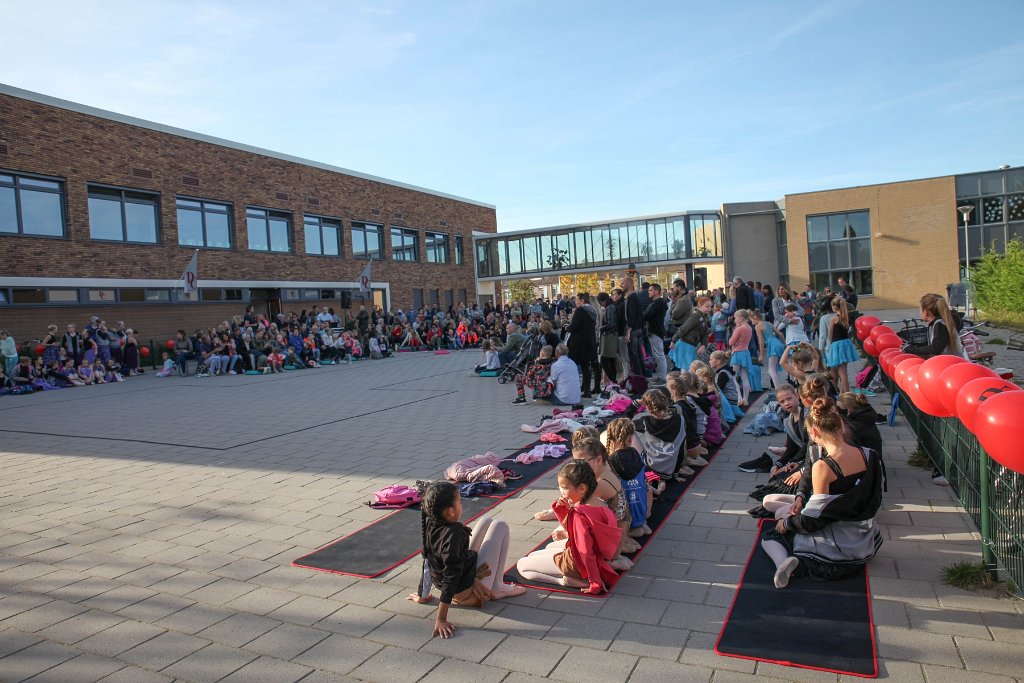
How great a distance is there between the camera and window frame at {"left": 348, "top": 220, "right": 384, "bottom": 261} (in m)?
33.4

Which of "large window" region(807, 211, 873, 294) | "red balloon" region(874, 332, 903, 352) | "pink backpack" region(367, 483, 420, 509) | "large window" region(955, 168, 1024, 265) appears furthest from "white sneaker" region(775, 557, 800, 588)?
"large window" region(955, 168, 1024, 265)

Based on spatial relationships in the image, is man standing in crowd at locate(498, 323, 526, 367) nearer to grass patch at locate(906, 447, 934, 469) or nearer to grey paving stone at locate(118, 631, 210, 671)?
grass patch at locate(906, 447, 934, 469)

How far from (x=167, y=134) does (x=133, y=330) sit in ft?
23.7

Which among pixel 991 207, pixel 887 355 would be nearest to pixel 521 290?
pixel 991 207

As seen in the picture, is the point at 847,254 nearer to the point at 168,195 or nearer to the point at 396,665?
the point at 168,195

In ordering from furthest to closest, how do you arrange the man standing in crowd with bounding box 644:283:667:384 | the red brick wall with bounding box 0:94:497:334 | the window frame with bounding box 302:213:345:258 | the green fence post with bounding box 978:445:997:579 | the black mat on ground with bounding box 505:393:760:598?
1. the window frame with bounding box 302:213:345:258
2. the red brick wall with bounding box 0:94:497:334
3. the man standing in crowd with bounding box 644:283:667:384
4. the black mat on ground with bounding box 505:393:760:598
5. the green fence post with bounding box 978:445:997:579

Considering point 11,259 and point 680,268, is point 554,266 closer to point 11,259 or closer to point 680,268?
point 680,268

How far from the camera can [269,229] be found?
28.8 metres

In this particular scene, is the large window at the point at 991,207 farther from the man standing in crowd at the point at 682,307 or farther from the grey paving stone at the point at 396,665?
the grey paving stone at the point at 396,665

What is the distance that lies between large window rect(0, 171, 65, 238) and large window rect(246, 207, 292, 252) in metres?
7.40

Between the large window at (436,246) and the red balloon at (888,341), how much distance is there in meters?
32.0

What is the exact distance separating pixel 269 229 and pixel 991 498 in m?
28.5

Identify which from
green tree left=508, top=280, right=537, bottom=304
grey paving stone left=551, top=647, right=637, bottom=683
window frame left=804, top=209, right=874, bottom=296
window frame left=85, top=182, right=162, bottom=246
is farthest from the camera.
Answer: green tree left=508, top=280, right=537, bottom=304

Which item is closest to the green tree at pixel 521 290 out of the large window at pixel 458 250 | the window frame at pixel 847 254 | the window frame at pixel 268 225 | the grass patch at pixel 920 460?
the large window at pixel 458 250
